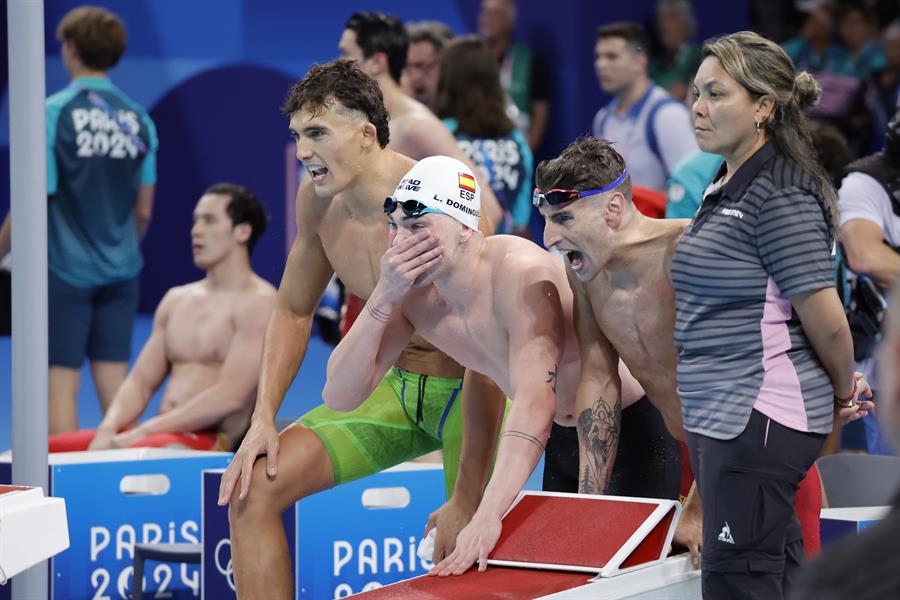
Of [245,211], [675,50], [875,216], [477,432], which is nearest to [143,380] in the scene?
[245,211]

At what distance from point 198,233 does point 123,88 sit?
171 inches

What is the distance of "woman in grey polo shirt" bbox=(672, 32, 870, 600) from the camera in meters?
2.96

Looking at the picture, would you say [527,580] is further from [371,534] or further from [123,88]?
[123,88]

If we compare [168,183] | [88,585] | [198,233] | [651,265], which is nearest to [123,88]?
[168,183]

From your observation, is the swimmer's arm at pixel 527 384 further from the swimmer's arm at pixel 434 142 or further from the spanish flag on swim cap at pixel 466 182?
the swimmer's arm at pixel 434 142

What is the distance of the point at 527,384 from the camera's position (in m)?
3.33

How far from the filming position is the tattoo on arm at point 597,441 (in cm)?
346

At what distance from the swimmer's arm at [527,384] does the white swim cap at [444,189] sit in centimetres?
20

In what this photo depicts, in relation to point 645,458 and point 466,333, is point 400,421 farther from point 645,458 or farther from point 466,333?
point 645,458

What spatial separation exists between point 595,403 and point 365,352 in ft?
1.90

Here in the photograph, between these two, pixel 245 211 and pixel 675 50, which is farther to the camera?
pixel 675 50

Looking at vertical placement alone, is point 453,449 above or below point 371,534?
above

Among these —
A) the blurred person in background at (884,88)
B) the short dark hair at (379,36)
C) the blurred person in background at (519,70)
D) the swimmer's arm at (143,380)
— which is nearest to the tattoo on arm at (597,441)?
the short dark hair at (379,36)

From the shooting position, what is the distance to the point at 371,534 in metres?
4.55
